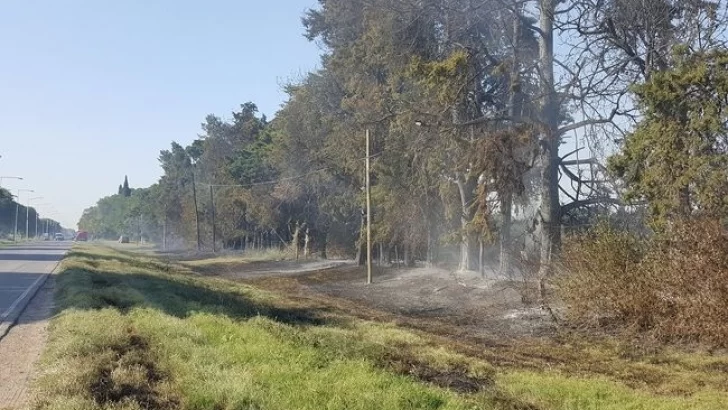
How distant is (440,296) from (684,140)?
9.91 m

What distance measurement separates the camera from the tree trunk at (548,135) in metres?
20.2

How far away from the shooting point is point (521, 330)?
1503 cm

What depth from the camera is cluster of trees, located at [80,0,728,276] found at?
1474cm

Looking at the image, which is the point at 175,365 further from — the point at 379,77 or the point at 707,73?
the point at 379,77

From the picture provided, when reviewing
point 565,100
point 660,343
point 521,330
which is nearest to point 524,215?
point 565,100

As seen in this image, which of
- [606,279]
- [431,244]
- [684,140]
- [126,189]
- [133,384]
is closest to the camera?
[133,384]

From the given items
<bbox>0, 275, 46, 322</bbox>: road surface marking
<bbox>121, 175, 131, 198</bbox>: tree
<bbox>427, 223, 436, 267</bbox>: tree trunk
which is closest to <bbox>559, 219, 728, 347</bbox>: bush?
<bbox>0, 275, 46, 322</bbox>: road surface marking

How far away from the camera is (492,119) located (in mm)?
21641

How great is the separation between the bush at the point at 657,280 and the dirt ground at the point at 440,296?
1.29 meters

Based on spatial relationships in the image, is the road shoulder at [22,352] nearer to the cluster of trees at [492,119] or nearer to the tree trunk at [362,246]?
the cluster of trees at [492,119]

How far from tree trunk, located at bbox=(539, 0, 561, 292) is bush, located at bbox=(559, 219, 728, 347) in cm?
551

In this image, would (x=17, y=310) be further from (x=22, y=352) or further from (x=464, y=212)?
(x=464, y=212)

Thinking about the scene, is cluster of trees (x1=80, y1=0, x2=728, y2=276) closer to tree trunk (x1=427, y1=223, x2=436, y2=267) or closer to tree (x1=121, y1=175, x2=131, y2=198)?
tree trunk (x1=427, y1=223, x2=436, y2=267)

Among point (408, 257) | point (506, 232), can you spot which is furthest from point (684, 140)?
point (408, 257)
